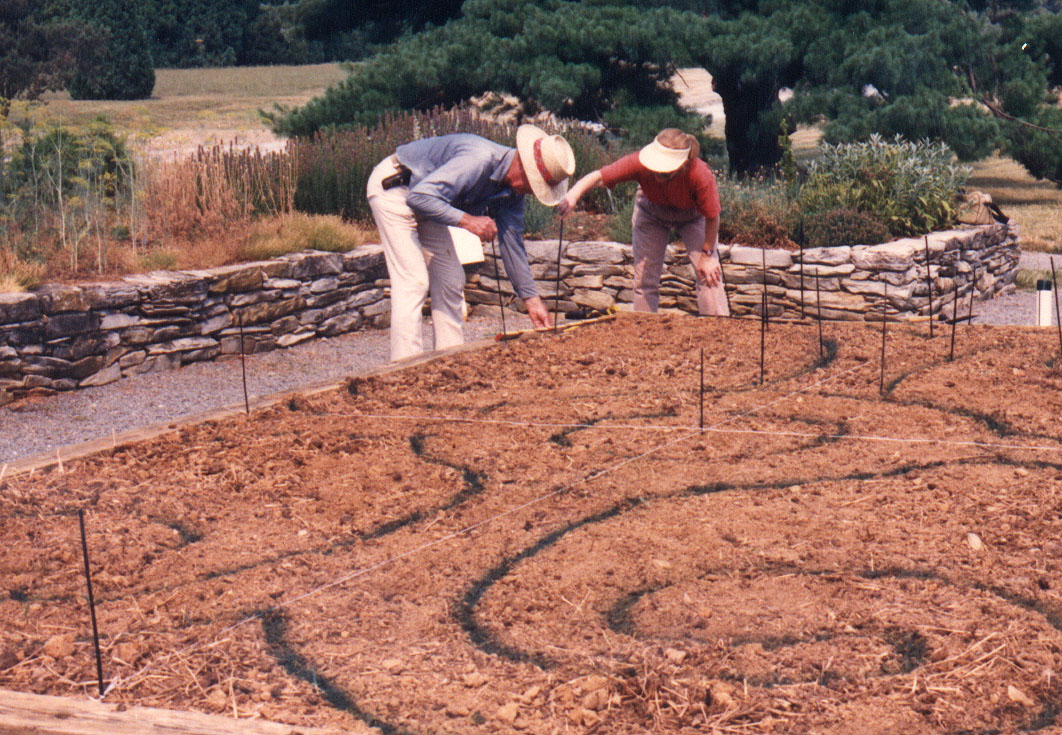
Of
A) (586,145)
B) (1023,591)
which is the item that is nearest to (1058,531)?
(1023,591)

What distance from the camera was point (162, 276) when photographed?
22.5ft

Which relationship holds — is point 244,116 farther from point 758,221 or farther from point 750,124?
point 758,221

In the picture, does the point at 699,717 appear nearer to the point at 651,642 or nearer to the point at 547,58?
the point at 651,642

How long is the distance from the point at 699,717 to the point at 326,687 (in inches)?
29.4

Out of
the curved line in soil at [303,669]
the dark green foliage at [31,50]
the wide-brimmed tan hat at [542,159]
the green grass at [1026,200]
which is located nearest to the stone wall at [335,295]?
the wide-brimmed tan hat at [542,159]

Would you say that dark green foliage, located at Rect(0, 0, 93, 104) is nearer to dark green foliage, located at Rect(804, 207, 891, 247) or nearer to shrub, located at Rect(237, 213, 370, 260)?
shrub, located at Rect(237, 213, 370, 260)

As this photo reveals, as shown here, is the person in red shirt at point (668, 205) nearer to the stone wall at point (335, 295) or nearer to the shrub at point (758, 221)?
the stone wall at point (335, 295)

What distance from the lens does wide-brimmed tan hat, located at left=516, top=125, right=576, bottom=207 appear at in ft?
16.6

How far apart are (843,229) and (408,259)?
3.66 meters

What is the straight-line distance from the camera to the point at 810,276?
7.57m

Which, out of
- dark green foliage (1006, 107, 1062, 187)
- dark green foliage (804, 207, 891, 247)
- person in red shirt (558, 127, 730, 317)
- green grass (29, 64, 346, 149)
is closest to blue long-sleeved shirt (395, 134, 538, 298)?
person in red shirt (558, 127, 730, 317)

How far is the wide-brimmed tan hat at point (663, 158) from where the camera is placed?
18.1ft

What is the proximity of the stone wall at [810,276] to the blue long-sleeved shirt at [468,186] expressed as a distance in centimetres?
232

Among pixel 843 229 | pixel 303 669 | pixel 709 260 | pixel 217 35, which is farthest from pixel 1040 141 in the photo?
pixel 217 35
